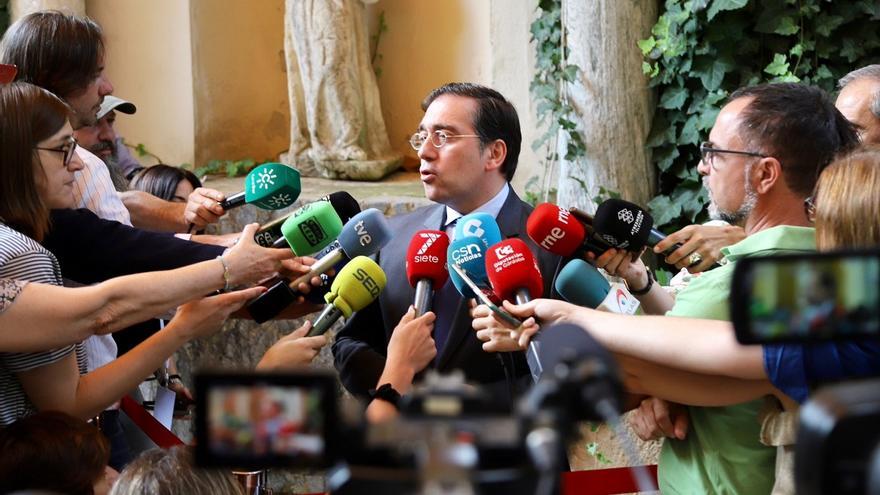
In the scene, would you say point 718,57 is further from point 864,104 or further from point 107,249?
point 107,249

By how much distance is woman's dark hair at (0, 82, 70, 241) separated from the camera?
2414mm

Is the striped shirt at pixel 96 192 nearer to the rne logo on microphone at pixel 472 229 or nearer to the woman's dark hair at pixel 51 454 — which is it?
the woman's dark hair at pixel 51 454

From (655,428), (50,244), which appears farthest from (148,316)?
(655,428)

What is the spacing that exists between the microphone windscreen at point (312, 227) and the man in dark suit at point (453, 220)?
24 centimetres

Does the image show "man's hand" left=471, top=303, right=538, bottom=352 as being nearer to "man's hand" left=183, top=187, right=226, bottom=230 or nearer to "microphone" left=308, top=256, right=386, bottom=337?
"microphone" left=308, top=256, right=386, bottom=337

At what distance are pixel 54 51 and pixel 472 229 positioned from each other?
4.21 ft

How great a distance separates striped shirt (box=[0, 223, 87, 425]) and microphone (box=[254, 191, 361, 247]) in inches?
19.8

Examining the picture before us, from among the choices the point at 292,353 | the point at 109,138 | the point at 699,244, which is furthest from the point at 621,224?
the point at 109,138

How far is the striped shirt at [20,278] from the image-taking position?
91.2 inches

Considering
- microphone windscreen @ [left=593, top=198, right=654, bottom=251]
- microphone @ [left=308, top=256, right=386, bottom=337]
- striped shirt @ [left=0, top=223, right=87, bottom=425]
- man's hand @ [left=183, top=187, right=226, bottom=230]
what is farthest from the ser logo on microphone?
man's hand @ [left=183, top=187, right=226, bottom=230]

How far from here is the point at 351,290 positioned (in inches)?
99.6

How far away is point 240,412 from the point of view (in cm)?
104

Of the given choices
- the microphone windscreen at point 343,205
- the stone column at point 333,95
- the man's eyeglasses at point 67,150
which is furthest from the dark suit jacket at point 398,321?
the stone column at point 333,95

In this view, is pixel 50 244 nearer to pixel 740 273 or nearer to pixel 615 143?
pixel 740 273
